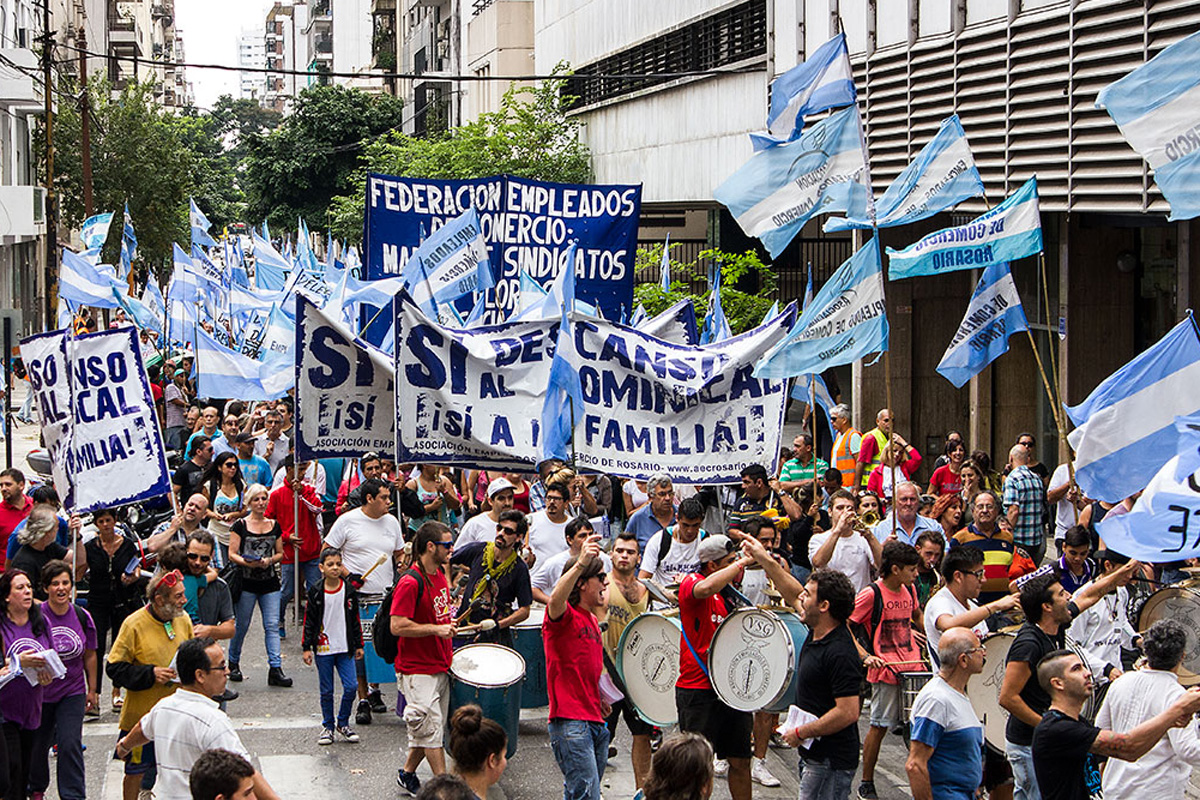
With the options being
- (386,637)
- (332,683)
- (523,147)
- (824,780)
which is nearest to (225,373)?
(332,683)

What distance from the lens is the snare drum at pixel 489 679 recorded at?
991 cm

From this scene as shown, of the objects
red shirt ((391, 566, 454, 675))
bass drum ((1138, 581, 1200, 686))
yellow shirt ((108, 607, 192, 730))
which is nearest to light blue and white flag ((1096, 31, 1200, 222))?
bass drum ((1138, 581, 1200, 686))

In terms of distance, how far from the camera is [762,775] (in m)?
10.4

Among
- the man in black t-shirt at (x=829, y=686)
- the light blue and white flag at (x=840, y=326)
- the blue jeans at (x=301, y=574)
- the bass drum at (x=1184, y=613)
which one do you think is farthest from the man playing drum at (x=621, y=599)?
the blue jeans at (x=301, y=574)

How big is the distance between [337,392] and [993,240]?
494 centimetres

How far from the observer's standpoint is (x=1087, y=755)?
7293 mm

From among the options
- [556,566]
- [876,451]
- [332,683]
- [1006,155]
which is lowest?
[332,683]

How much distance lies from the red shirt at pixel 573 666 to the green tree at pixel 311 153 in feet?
210

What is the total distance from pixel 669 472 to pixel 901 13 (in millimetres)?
11482

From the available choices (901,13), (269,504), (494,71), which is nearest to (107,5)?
(494,71)

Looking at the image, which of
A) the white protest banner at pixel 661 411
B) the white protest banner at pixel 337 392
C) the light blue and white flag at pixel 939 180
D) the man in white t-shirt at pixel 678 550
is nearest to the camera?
the man in white t-shirt at pixel 678 550

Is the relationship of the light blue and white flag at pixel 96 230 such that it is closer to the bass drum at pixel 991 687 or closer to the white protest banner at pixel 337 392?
the white protest banner at pixel 337 392

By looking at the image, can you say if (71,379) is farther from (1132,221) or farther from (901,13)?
(901,13)

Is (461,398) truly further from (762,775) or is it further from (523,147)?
(523,147)
